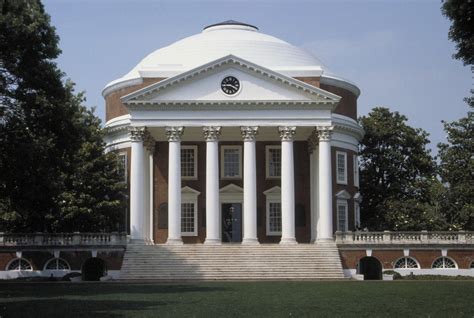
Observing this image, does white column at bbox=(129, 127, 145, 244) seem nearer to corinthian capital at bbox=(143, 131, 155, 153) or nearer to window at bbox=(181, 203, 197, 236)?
corinthian capital at bbox=(143, 131, 155, 153)

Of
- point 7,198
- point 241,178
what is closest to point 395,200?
point 241,178

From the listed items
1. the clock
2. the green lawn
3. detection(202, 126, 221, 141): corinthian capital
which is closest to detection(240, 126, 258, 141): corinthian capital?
detection(202, 126, 221, 141): corinthian capital

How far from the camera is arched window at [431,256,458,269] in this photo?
5409 cm

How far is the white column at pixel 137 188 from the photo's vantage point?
181 ft

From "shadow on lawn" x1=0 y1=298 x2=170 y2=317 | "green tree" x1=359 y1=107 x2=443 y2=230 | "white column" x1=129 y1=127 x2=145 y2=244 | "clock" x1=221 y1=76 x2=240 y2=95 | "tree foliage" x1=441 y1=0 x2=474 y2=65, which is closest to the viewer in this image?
"tree foliage" x1=441 y1=0 x2=474 y2=65

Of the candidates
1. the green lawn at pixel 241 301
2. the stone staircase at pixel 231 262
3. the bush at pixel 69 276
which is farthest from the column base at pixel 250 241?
the green lawn at pixel 241 301

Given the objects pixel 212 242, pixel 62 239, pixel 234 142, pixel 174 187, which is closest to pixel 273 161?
pixel 234 142

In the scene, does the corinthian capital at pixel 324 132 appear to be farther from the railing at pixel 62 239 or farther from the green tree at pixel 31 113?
the green tree at pixel 31 113

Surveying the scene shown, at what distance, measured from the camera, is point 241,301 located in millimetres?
30500

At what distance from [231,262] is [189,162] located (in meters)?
12.7

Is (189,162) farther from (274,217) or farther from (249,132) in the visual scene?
(249,132)

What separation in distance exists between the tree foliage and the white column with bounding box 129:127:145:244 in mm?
33429

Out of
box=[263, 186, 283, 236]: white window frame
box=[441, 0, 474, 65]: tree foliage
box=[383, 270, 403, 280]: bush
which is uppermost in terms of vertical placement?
box=[441, 0, 474, 65]: tree foliage

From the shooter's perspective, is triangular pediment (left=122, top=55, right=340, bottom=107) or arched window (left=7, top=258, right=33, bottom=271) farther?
triangular pediment (left=122, top=55, right=340, bottom=107)
